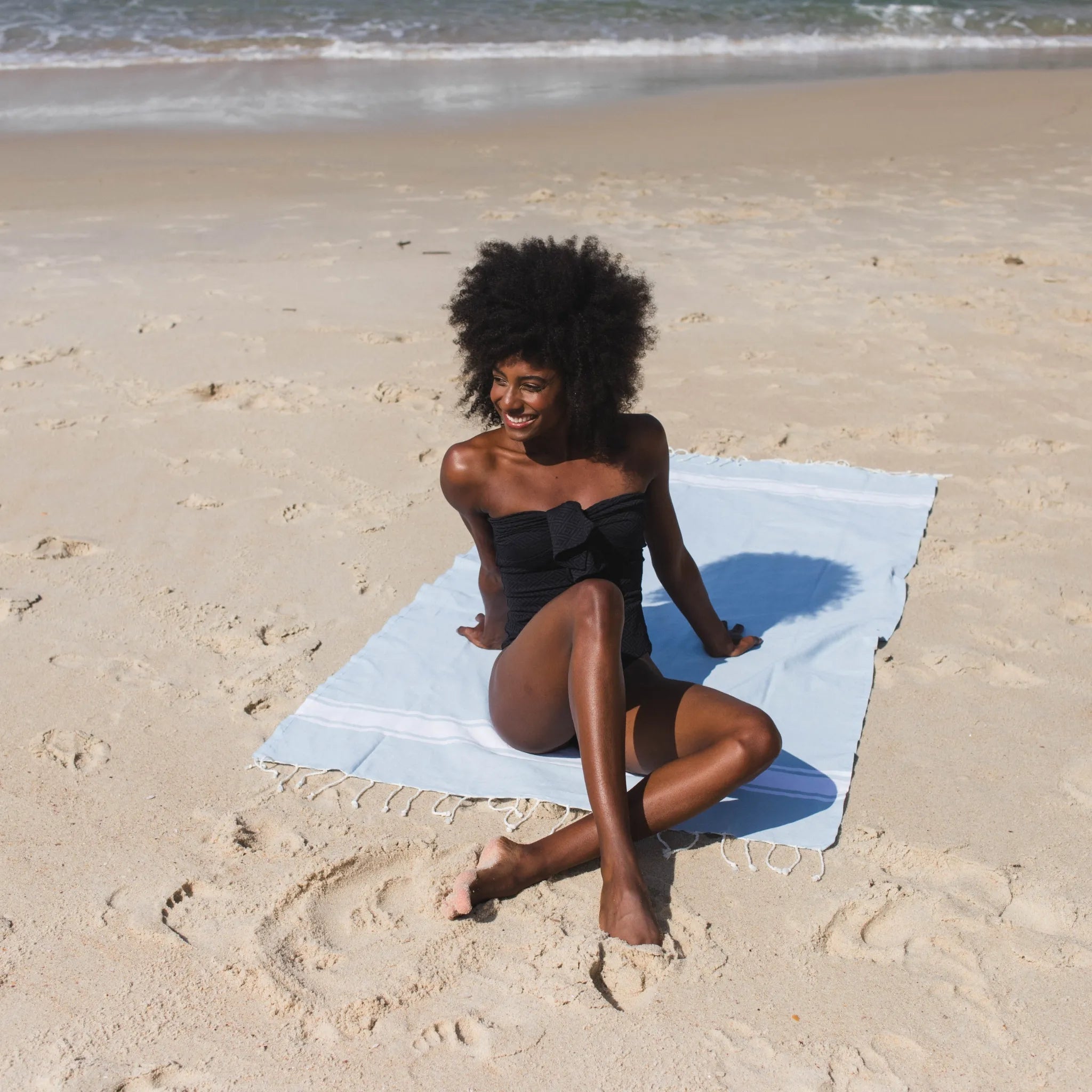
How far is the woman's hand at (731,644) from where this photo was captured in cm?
335

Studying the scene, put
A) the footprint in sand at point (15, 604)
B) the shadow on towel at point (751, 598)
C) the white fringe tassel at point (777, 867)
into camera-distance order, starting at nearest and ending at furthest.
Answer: the white fringe tassel at point (777, 867) → the shadow on towel at point (751, 598) → the footprint in sand at point (15, 604)

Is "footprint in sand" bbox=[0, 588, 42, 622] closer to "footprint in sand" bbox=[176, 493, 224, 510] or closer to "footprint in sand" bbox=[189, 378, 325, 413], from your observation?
"footprint in sand" bbox=[176, 493, 224, 510]

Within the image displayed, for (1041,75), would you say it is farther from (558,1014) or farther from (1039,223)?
(558,1014)

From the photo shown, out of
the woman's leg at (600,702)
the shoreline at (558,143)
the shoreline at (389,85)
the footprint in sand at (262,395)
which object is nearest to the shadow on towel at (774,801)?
the woman's leg at (600,702)

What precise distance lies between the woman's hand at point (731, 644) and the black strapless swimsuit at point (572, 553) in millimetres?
491

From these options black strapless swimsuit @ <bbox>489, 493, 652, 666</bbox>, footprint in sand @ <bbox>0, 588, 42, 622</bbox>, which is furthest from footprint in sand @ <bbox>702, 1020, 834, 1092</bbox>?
footprint in sand @ <bbox>0, 588, 42, 622</bbox>

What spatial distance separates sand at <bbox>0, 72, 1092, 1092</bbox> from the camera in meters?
2.17

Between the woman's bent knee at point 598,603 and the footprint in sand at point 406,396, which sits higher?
the woman's bent knee at point 598,603

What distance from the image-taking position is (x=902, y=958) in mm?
2309

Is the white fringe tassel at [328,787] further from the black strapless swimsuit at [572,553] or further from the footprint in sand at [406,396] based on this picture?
the footprint in sand at [406,396]

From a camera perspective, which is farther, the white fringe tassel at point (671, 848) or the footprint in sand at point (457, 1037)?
the white fringe tassel at point (671, 848)

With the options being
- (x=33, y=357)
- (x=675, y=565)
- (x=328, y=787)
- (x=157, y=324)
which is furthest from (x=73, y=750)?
(x=157, y=324)

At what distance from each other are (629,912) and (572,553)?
0.85 m

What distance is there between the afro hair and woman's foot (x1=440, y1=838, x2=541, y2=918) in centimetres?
98
